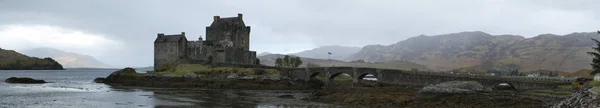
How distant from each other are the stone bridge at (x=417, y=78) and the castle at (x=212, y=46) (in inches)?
601

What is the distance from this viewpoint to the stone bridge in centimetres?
4697

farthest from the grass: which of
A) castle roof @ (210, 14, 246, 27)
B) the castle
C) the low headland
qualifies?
castle roof @ (210, 14, 246, 27)

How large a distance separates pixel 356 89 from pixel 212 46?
40.7 meters

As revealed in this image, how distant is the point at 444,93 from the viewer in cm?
4178

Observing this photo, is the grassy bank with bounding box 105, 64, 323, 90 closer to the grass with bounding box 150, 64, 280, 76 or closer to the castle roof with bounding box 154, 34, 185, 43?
the grass with bounding box 150, 64, 280, 76

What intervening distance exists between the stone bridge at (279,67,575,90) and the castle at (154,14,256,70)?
601 inches

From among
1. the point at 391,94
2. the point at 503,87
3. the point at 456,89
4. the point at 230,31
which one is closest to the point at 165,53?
the point at 230,31

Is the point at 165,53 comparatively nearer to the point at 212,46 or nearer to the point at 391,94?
the point at 212,46

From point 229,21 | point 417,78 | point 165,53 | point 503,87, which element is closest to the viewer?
point 503,87

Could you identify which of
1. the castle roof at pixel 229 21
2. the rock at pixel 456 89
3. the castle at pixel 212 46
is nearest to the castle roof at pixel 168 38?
the castle at pixel 212 46

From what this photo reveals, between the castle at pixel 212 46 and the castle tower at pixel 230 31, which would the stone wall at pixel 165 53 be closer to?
the castle at pixel 212 46

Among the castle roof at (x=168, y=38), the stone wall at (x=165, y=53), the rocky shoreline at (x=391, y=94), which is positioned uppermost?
the castle roof at (x=168, y=38)

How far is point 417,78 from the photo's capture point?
59.9m

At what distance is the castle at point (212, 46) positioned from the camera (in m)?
84.6
